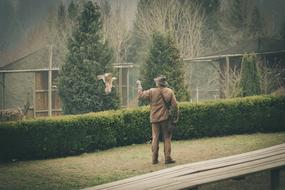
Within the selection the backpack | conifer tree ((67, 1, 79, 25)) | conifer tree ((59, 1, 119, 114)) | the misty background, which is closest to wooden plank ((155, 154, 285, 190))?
the backpack

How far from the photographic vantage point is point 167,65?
17.1 m

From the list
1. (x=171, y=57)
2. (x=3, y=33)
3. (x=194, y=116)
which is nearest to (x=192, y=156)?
(x=194, y=116)

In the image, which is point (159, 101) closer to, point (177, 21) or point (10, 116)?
point (10, 116)

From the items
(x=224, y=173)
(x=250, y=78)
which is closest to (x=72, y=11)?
(x=250, y=78)

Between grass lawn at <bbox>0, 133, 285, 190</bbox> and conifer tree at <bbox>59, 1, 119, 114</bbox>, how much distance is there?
231 inches

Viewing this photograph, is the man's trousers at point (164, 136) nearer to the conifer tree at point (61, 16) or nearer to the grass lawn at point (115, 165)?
the grass lawn at point (115, 165)

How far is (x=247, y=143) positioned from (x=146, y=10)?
21.6 metres

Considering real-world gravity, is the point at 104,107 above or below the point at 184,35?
below

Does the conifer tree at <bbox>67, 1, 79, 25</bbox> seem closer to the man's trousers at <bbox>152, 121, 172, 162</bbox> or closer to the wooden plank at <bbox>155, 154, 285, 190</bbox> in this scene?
the man's trousers at <bbox>152, 121, 172, 162</bbox>

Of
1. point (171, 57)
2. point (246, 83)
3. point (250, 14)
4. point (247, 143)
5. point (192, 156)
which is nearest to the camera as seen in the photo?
point (192, 156)

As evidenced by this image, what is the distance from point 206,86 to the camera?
38.3 m

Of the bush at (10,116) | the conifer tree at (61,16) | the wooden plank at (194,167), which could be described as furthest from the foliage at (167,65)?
the conifer tree at (61,16)

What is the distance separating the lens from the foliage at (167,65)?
56.2 ft

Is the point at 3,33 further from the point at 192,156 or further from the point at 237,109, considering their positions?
the point at 192,156
